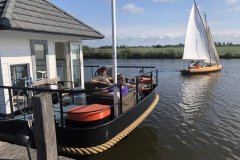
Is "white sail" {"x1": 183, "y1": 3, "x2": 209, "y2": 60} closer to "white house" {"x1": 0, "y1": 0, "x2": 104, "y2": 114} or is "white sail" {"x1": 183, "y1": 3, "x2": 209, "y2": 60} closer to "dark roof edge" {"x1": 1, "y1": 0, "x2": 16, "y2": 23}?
"white house" {"x1": 0, "y1": 0, "x2": 104, "y2": 114}

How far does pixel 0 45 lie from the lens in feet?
22.6

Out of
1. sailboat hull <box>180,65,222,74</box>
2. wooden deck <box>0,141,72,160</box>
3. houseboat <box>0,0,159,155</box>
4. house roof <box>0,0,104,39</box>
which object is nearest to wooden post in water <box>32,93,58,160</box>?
houseboat <box>0,0,159,155</box>

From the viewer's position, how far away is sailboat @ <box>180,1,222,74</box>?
34.3 metres

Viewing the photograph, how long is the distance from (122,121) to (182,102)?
8692mm

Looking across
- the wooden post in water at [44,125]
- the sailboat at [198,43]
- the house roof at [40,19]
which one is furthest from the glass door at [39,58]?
the sailboat at [198,43]

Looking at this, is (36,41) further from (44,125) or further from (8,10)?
(44,125)

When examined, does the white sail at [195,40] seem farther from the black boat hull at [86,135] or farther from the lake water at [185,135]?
the black boat hull at [86,135]

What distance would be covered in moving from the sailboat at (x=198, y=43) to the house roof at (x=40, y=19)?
25649 millimetres

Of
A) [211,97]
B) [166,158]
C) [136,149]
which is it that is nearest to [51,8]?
[136,149]

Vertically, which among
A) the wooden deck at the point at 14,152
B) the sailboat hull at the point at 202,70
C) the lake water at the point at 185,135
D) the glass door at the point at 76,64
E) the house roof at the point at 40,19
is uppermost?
the house roof at the point at 40,19

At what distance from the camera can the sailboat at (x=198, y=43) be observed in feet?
112

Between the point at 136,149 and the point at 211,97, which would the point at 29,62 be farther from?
the point at 211,97

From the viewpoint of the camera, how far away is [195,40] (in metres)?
34.8

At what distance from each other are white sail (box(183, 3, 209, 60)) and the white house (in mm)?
25545
